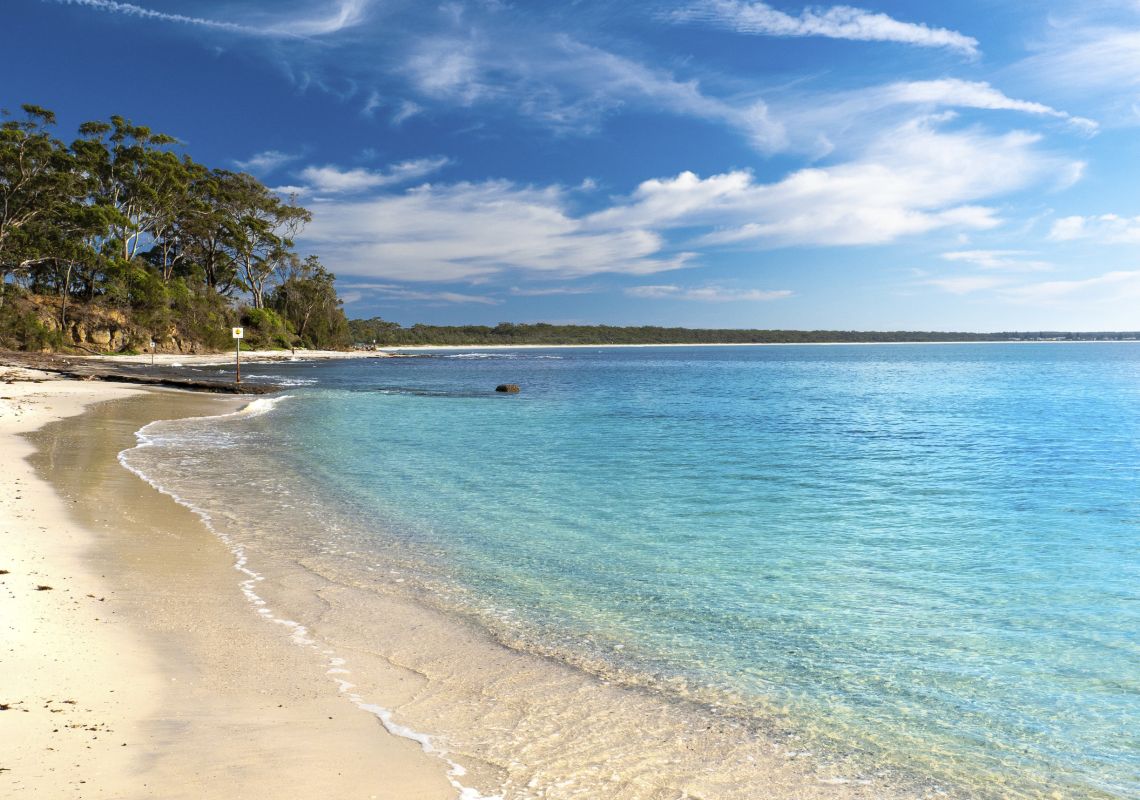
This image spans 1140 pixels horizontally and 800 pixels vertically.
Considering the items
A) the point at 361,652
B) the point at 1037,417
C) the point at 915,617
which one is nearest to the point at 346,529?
the point at 361,652

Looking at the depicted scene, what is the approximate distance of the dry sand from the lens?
13.4 feet

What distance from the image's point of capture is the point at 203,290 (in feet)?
283

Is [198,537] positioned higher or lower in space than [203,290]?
lower

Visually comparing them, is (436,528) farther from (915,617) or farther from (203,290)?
(203,290)

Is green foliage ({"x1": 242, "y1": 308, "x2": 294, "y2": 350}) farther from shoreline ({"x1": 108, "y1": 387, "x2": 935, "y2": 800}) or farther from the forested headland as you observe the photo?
shoreline ({"x1": 108, "y1": 387, "x2": 935, "y2": 800})

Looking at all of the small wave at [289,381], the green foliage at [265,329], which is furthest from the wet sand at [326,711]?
the green foliage at [265,329]

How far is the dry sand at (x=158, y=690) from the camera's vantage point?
13.4 ft

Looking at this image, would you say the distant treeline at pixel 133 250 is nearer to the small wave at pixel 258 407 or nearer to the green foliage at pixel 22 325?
the green foliage at pixel 22 325

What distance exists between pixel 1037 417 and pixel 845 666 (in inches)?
1247

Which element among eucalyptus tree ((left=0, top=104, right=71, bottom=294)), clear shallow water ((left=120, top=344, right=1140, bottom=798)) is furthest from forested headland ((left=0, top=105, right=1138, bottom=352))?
clear shallow water ((left=120, top=344, right=1140, bottom=798))

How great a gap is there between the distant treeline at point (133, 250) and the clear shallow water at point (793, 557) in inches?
1829

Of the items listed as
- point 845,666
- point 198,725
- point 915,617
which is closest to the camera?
point 198,725

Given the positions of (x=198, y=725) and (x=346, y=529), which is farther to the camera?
(x=346, y=529)

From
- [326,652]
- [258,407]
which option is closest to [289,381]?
[258,407]
